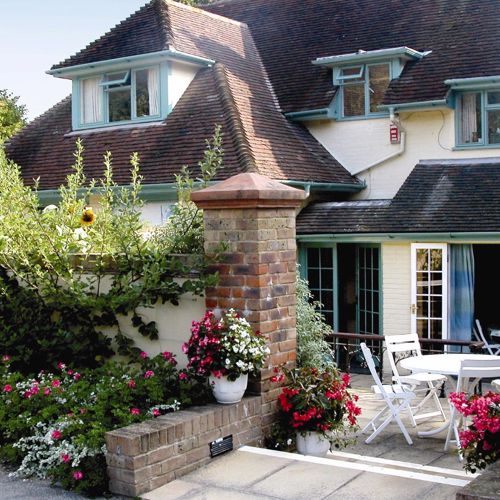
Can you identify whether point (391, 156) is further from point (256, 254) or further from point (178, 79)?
point (256, 254)

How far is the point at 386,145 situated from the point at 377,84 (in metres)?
1.36

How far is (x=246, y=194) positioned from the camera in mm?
6645

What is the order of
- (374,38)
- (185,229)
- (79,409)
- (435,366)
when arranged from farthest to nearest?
(374,38) < (435,366) < (185,229) < (79,409)

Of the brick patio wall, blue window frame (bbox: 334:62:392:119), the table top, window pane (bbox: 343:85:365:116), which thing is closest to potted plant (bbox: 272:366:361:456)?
the brick patio wall

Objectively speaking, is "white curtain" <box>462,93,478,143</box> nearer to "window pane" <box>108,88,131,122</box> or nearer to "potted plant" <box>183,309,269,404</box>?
"window pane" <box>108,88,131,122</box>

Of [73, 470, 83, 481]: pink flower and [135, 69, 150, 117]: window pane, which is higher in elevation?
[135, 69, 150, 117]: window pane

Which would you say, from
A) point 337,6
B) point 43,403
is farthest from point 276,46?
point 43,403

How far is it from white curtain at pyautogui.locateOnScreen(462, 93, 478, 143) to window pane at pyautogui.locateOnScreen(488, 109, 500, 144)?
0.88ft

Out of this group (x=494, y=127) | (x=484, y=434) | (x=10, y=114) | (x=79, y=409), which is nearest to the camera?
(x=484, y=434)

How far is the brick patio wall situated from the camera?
6527 mm

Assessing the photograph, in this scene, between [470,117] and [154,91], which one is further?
[154,91]

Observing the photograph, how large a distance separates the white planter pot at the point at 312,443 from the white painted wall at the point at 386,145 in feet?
33.8

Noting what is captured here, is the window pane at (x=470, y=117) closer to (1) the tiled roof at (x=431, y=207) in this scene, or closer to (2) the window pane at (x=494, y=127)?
(2) the window pane at (x=494, y=127)

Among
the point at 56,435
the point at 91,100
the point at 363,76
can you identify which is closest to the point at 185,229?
the point at 56,435
